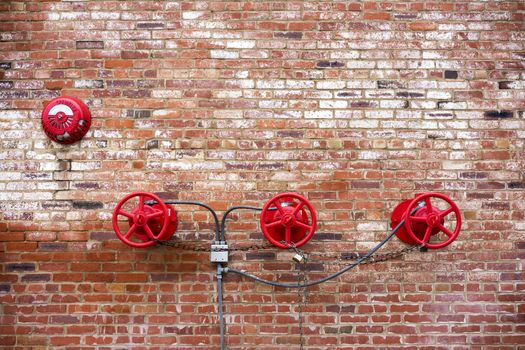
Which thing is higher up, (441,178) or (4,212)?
(441,178)

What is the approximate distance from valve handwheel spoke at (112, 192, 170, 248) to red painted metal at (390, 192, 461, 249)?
1.55 m

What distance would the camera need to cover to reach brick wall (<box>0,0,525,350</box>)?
10.1 ft

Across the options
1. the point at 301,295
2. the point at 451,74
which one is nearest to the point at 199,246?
the point at 301,295

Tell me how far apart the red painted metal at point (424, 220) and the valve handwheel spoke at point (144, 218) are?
1555 millimetres

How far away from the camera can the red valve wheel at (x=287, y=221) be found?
2.72 metres

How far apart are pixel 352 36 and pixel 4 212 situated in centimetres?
279

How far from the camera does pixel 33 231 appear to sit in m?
3.12

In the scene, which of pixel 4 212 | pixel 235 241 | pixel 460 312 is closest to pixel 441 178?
pixel 460 312

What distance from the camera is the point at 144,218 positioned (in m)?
2.75

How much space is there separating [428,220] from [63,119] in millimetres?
2535

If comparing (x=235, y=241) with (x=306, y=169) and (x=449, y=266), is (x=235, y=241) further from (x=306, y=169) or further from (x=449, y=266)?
(x=449, y=266)

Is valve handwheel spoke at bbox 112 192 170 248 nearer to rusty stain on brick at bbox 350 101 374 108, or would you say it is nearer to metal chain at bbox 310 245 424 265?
metal chain at bbox 310 245 424 265

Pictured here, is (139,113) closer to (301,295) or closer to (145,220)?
(145,220)

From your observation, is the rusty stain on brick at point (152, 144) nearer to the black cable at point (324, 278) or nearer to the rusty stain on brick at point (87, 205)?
the rusty stain on brick at point (87, 205)
